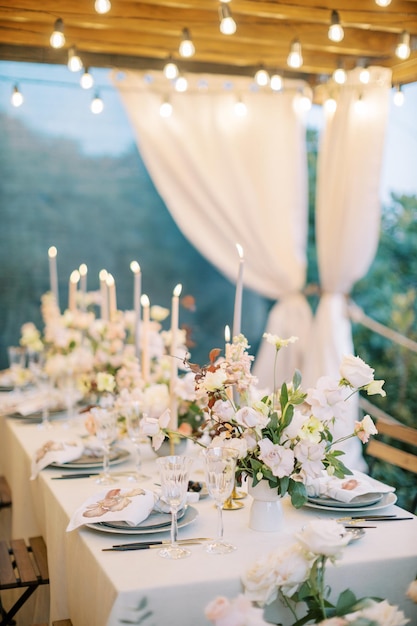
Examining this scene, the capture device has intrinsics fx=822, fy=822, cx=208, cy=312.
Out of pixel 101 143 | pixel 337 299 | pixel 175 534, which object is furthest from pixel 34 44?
pixel 175 534

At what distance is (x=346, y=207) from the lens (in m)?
4.59

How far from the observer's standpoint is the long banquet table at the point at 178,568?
1.66m

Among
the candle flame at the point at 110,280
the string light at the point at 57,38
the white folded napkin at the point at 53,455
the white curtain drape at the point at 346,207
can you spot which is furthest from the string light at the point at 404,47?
the white folded napkin at the point at 53,455

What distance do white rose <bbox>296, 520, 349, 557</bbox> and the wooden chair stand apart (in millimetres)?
1060

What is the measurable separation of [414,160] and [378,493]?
3355 millimetres

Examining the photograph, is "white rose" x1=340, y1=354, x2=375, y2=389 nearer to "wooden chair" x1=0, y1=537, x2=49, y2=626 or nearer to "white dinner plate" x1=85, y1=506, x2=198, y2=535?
"white dinner plate" x1=85, y1=506, x2=198, y2=535

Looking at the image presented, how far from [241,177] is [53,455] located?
9.32 ft

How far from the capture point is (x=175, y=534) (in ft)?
6.20

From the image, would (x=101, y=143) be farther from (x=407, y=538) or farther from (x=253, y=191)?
(x=407, y=538)

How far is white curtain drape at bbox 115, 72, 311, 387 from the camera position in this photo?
489 cm

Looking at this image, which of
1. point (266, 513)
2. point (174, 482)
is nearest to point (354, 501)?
point (266, 513)

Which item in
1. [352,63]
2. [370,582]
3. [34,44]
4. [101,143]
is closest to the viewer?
[370,582]

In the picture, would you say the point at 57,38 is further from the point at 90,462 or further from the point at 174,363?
the point at 90,462

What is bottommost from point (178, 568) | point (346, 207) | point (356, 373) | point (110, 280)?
point (178, 568)
